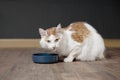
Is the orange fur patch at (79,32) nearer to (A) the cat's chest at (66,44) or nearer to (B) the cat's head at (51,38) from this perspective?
(A) the cat's chest at (66,44)

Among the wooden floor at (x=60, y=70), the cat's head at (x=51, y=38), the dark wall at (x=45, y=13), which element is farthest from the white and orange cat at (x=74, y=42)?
the dark wall at (x=45, y=13)

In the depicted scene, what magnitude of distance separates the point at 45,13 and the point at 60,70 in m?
2.05

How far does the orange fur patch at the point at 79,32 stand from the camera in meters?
2.89

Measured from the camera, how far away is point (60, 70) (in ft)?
7.79

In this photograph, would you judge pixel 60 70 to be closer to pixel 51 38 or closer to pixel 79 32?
pixel 51 38

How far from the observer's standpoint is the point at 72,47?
283cm

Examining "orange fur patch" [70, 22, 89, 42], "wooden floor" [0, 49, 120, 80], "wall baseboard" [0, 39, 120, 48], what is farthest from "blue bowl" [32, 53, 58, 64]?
"wall baseboard" [0, 39, 120, 48]

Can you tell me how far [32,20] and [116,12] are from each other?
1168 millimetres

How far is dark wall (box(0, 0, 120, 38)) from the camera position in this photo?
429cm

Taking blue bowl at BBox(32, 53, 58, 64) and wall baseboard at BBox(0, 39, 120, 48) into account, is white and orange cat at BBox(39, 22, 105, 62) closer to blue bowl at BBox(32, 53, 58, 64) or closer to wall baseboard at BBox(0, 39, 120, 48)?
blue bowl at BBox(32, 53, 58, 64)

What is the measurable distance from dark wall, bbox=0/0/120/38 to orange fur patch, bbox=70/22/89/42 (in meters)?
1.28

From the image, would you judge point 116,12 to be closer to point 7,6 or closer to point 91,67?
point 7,6

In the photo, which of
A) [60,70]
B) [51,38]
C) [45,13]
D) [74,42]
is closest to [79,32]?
[74,42]

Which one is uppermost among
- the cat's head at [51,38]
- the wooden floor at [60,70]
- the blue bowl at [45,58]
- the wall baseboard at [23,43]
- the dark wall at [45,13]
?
the dark wall at [45,13]
